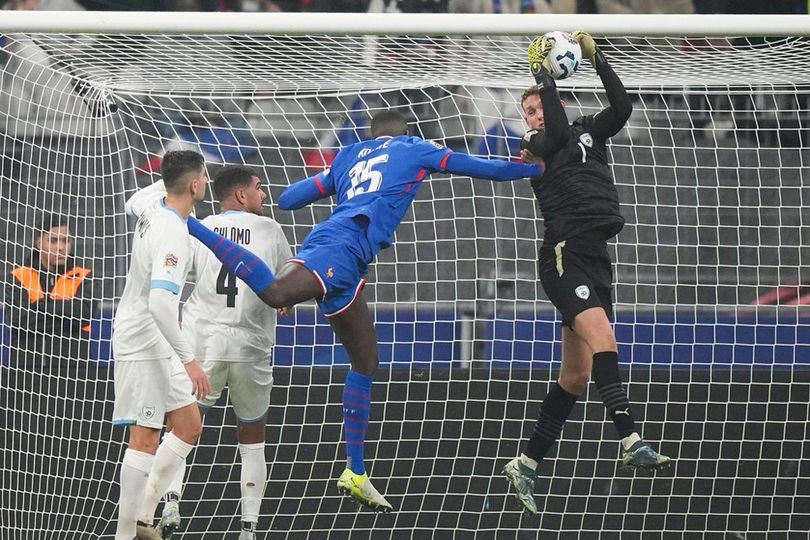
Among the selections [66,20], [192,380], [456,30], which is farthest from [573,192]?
[66,20]

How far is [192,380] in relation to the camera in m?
5.91

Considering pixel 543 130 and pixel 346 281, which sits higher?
A: pixel 543 130

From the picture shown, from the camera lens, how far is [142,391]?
20.0ft

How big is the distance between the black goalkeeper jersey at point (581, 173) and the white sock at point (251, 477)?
1993mm

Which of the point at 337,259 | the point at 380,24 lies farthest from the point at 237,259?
the point at 380,24

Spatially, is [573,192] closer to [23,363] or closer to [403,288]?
[403,288]

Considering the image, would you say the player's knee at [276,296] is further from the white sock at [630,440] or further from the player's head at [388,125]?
the white sock at [630,440]

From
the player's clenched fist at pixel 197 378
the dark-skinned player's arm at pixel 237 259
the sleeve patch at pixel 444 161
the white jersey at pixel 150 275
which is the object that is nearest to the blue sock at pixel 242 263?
the dark-skinned player's arm at pixel 237 259

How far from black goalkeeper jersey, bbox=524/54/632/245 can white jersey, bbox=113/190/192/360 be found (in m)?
1.72

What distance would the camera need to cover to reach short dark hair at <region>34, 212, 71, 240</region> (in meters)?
7.44

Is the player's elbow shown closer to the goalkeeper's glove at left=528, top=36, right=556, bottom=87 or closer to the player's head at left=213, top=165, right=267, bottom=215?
the goalkeeper's glove at left=528, top=36, right=556, bottom=87

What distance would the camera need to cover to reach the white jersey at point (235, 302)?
22.3 feet

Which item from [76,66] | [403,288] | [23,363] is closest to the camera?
[76,66]

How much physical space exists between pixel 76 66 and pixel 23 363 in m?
1.80
